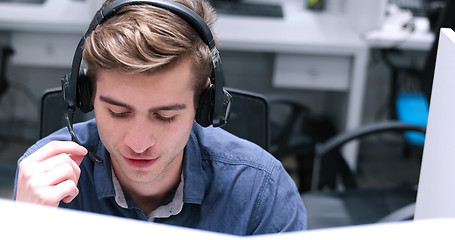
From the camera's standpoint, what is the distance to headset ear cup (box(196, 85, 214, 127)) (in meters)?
0.99

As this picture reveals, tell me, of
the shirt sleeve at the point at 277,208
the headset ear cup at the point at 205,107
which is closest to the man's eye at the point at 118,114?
the headset ear cup at the point at 205,107

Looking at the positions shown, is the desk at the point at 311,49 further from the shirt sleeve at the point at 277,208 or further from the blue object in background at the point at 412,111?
the shirt sleeve at the point at 277,208

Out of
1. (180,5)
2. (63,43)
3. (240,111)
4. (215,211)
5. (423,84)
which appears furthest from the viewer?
(63,43)

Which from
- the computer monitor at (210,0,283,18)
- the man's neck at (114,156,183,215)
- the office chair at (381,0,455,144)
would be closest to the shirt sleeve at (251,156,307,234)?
the man's neck at (114,156,183,215)

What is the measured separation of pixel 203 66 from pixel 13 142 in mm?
2407

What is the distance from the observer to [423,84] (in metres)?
2.13

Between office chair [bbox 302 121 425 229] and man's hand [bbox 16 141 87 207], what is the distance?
1011 millimetres

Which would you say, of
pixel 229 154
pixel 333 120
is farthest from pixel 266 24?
pixel 229 154

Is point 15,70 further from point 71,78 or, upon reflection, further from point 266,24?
point 71,78

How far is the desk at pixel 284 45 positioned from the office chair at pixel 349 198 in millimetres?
700

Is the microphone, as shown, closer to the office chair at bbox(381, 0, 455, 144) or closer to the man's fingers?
the man's fingers

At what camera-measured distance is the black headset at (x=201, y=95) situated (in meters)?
0.89

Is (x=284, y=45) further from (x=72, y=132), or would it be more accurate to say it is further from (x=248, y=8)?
(x=72, y=132)

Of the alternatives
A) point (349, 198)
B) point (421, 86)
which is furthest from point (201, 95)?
point (421, 86)
